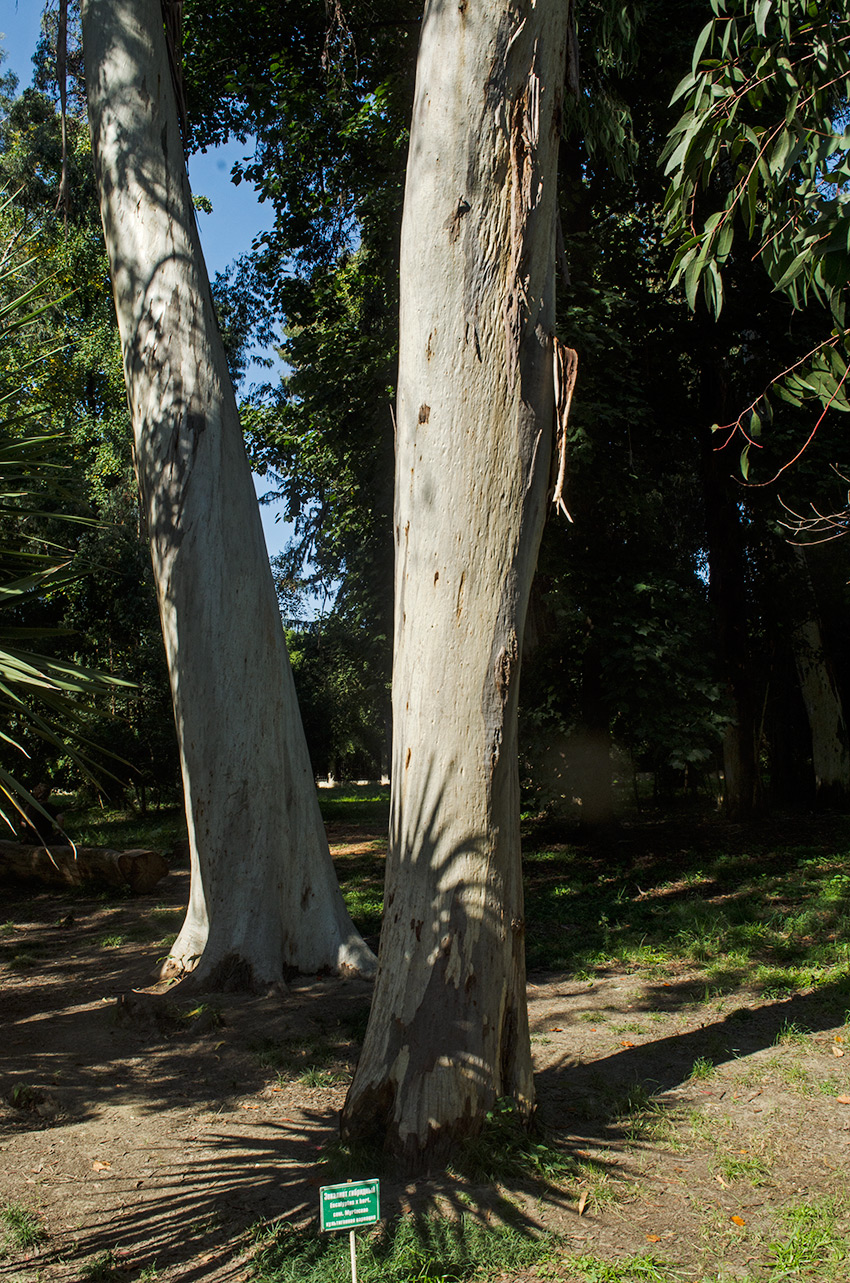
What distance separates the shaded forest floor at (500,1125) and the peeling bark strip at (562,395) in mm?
2541

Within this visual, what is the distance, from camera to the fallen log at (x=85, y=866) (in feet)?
35.0

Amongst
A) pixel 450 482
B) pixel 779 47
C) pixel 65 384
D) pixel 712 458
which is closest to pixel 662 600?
pixel 712 458

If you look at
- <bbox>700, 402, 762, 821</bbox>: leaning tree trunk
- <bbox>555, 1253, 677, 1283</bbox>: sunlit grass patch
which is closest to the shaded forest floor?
<bbox>555, 1253, 677, 1283</bbox>: sunlit grass patch

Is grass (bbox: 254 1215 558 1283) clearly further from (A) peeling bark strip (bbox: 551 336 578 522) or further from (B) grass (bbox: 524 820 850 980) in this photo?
(B) grass (bbox: 524 820 850 980)

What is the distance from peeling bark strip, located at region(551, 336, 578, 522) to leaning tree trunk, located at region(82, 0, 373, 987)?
3166 millimetres

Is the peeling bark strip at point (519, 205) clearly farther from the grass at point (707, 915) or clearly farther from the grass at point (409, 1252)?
the grass at point (707, 915)

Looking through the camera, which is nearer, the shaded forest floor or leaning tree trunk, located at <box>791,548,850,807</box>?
the shaded forest floor

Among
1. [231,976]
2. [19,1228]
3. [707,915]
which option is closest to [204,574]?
Result: [231,976]

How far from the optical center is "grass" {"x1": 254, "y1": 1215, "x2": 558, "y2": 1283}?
114 inches

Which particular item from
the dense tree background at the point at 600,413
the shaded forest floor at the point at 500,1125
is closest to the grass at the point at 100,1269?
the shaded forest floor at the point at 500,1125

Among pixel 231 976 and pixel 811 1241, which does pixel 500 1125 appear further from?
pixel 231 976

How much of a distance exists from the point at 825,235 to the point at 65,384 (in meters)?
20.0

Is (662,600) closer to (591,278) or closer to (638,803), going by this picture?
(591,278)

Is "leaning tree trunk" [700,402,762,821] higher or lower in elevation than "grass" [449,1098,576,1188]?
higher
